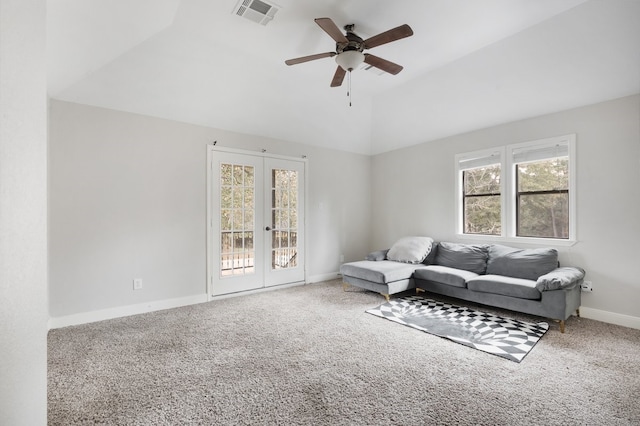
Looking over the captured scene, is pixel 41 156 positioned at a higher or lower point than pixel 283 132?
lower

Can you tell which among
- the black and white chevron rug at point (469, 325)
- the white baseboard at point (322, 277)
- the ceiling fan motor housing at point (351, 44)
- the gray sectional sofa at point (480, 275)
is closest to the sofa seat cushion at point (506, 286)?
the gray sectional sofa at point (480, 275)

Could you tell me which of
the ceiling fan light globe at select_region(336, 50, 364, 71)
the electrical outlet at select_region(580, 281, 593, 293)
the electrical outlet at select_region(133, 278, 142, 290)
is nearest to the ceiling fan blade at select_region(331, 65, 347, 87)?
the ceiling fan light globe at select_region(336, 50, 364, 71)

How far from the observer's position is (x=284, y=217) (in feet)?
16.5

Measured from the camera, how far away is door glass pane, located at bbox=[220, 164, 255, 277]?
444cm

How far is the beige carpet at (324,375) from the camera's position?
73.9 inches

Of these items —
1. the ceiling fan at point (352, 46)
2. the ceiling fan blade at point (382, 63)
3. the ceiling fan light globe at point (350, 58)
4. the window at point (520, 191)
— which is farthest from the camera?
the window at point (520, 191)

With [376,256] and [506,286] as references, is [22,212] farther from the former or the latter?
[376,256]

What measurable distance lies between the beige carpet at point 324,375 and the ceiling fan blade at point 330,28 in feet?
8.99

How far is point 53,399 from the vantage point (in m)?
2.03

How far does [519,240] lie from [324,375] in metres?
3.34

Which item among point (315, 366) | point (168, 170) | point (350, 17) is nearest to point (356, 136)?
point (350, 17)

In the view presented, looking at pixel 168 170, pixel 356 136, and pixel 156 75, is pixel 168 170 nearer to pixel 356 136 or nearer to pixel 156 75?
pixel 156 75

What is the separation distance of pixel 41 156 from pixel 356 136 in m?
5.06

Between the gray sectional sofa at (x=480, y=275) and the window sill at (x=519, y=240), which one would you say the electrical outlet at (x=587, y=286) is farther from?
the window sill at (x=519, y=240)
